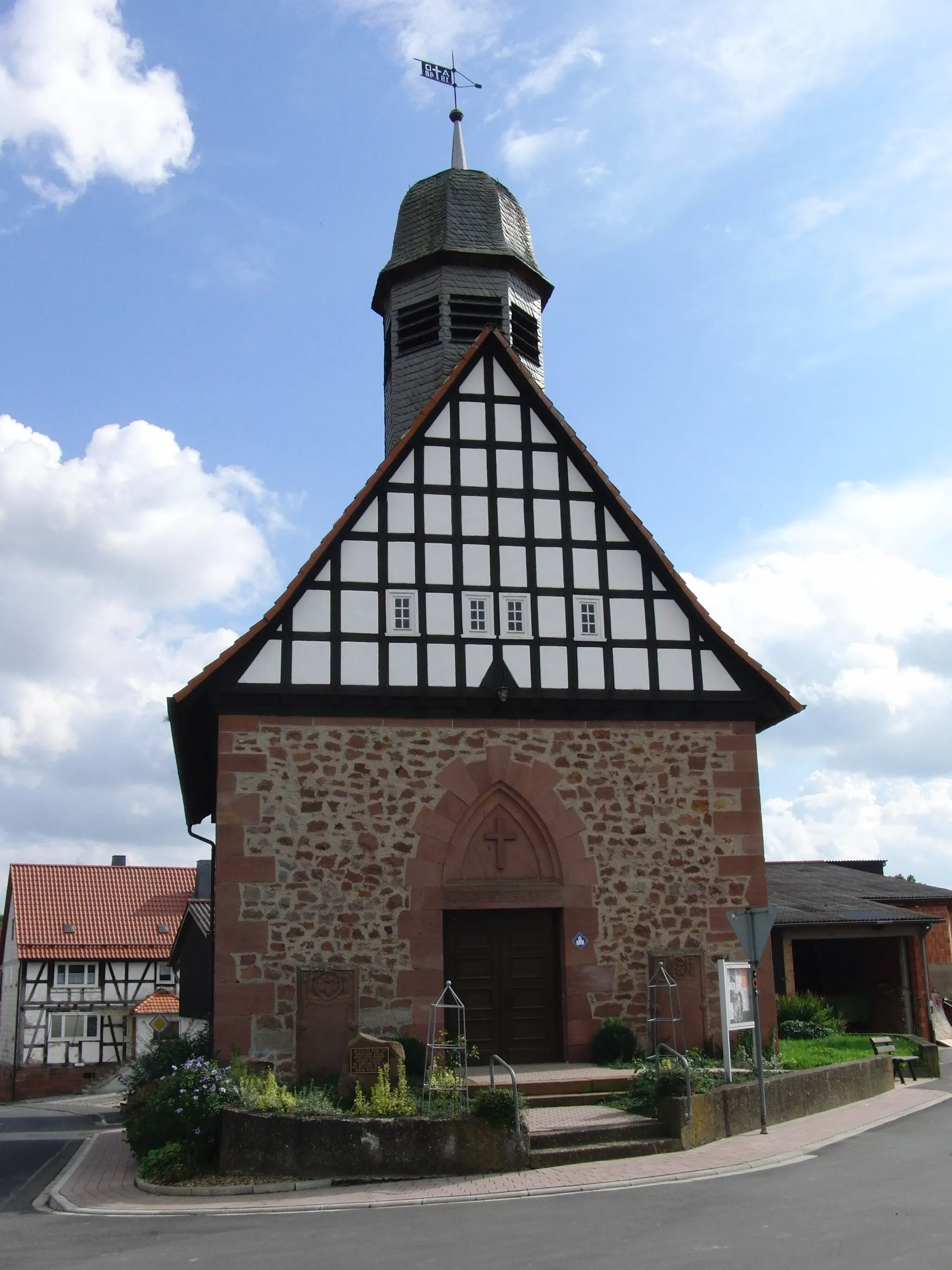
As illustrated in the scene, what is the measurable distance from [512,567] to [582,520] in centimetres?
126

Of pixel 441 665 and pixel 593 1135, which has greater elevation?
pixel 441 665

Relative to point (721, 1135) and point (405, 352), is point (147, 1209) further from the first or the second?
point (405, 352)

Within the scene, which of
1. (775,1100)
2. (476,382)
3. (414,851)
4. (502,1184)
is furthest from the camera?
(476,382)

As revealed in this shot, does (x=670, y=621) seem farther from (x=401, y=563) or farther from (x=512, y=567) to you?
(x=401, y=563)

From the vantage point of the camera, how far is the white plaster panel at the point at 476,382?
1705 centimetres

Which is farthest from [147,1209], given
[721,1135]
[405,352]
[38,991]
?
[38,991]

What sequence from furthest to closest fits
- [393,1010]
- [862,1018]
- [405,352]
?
[862,1018] → [405,352] → [393,1010]

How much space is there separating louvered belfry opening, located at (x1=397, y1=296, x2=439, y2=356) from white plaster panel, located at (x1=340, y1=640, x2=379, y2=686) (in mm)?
5632

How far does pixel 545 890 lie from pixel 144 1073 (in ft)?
17.8

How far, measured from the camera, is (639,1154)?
11211 mm

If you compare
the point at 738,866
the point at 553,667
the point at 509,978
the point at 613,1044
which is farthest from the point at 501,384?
the point at 613,1044

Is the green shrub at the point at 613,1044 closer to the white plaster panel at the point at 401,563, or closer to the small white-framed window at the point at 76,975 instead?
the white plaster panel at the point at 401,563

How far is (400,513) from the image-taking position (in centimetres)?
1625

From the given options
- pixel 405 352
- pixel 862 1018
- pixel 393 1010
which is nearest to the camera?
pixel 393 1010
